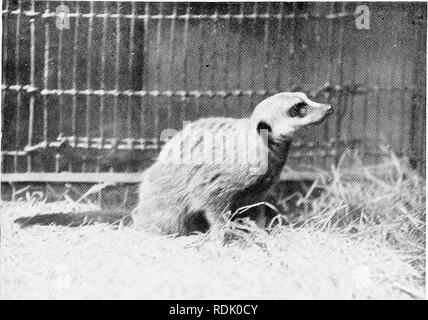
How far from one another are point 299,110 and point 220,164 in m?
0.35

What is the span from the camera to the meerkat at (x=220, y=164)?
2.30m

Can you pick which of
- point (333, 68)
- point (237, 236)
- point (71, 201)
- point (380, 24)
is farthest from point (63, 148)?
point (380, 24)

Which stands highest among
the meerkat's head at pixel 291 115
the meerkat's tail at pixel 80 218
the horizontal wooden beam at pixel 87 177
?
the meerkat's head at pixel 291 115

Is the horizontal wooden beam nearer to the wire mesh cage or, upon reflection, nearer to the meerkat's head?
the wire mesh cage

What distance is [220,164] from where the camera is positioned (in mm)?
2305

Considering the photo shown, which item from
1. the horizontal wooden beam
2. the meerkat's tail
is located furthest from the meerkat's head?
the meerkat's tail

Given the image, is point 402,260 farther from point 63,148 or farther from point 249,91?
point 63,148

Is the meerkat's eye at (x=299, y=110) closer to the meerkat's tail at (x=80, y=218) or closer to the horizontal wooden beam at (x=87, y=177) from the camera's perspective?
the horizontal wooden beam at (x=87, y=177)

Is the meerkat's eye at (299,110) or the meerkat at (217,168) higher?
the meerkat's eye at (299,110)

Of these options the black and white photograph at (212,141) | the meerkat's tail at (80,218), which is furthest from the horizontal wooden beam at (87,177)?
the meerkat's tail at (80,218)

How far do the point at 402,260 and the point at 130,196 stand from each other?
103 cm

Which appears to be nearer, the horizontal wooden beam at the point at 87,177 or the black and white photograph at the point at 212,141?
the black and white photograph at the point at 212,141

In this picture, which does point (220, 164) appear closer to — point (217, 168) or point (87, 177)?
point (217, 168)
